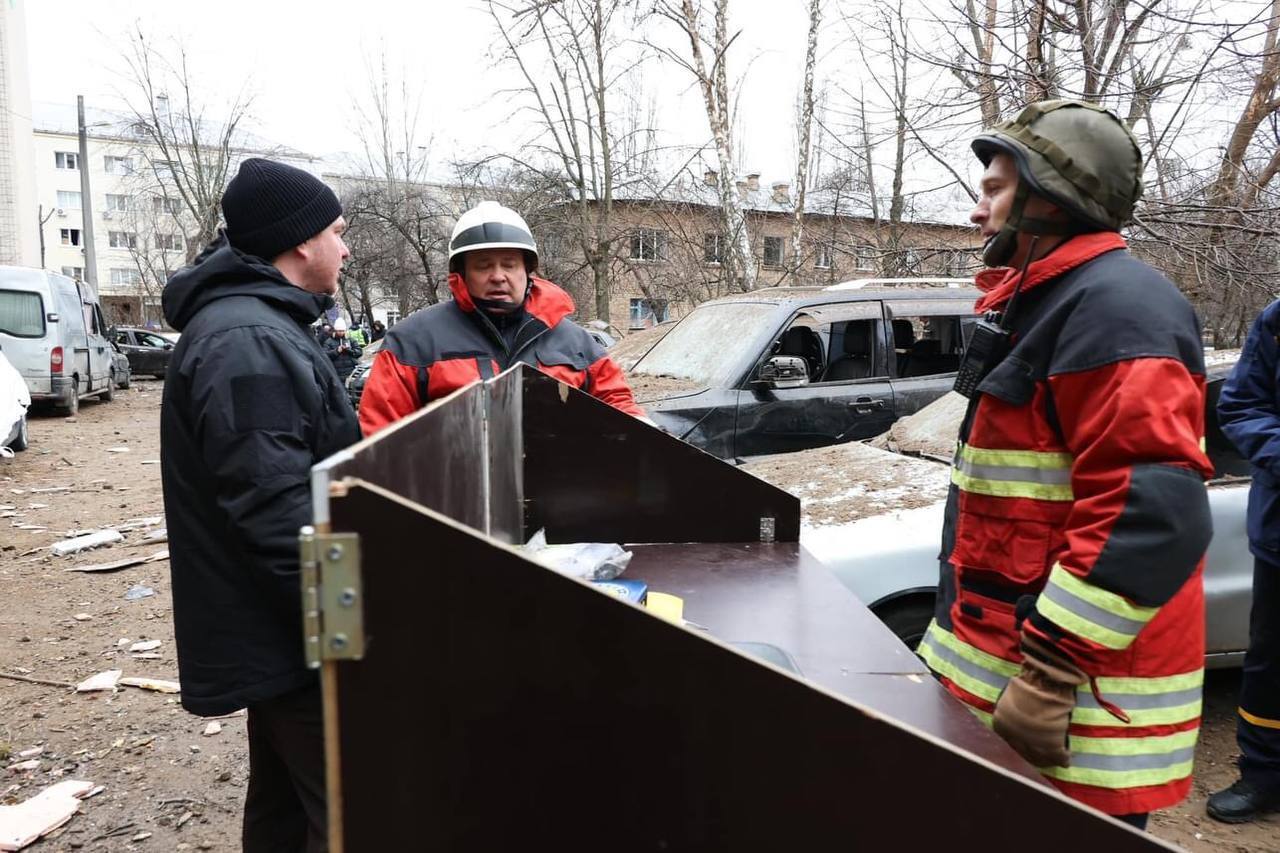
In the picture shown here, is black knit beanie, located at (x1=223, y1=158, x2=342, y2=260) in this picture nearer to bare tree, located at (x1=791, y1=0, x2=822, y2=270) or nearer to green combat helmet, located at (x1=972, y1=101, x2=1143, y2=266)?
green combat helmet, located at (x1=972, y1=101, x2=1143, y2=266)

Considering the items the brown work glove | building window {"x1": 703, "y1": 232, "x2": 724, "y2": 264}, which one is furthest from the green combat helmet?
building window {"x1": 703, "y1": 232, "x2": 724, "y2": 264}

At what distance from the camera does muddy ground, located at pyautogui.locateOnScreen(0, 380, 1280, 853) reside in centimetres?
292

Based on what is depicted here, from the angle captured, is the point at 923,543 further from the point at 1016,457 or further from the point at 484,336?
the point at 484,336

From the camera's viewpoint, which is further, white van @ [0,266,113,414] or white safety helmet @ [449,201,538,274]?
white van @ [0,266,113,414]

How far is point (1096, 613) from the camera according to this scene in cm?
147

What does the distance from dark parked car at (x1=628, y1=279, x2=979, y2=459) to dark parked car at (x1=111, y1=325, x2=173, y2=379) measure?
2166 cm

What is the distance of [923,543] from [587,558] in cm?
142

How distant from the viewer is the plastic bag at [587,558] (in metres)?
2.23

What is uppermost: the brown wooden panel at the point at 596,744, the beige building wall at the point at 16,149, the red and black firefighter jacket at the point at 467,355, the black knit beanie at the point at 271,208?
the beige building wall at the point at 16,149

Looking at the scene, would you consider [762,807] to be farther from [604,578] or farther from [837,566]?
[837,566]

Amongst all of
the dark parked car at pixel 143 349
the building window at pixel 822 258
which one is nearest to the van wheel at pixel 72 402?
the dark parked car at pixel 143 349

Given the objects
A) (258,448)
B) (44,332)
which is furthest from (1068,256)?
(44,332)

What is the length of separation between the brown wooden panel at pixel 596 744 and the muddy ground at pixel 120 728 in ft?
7.60

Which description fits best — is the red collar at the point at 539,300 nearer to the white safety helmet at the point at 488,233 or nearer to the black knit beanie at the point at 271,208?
the white safety helmet at the point at 488,233
